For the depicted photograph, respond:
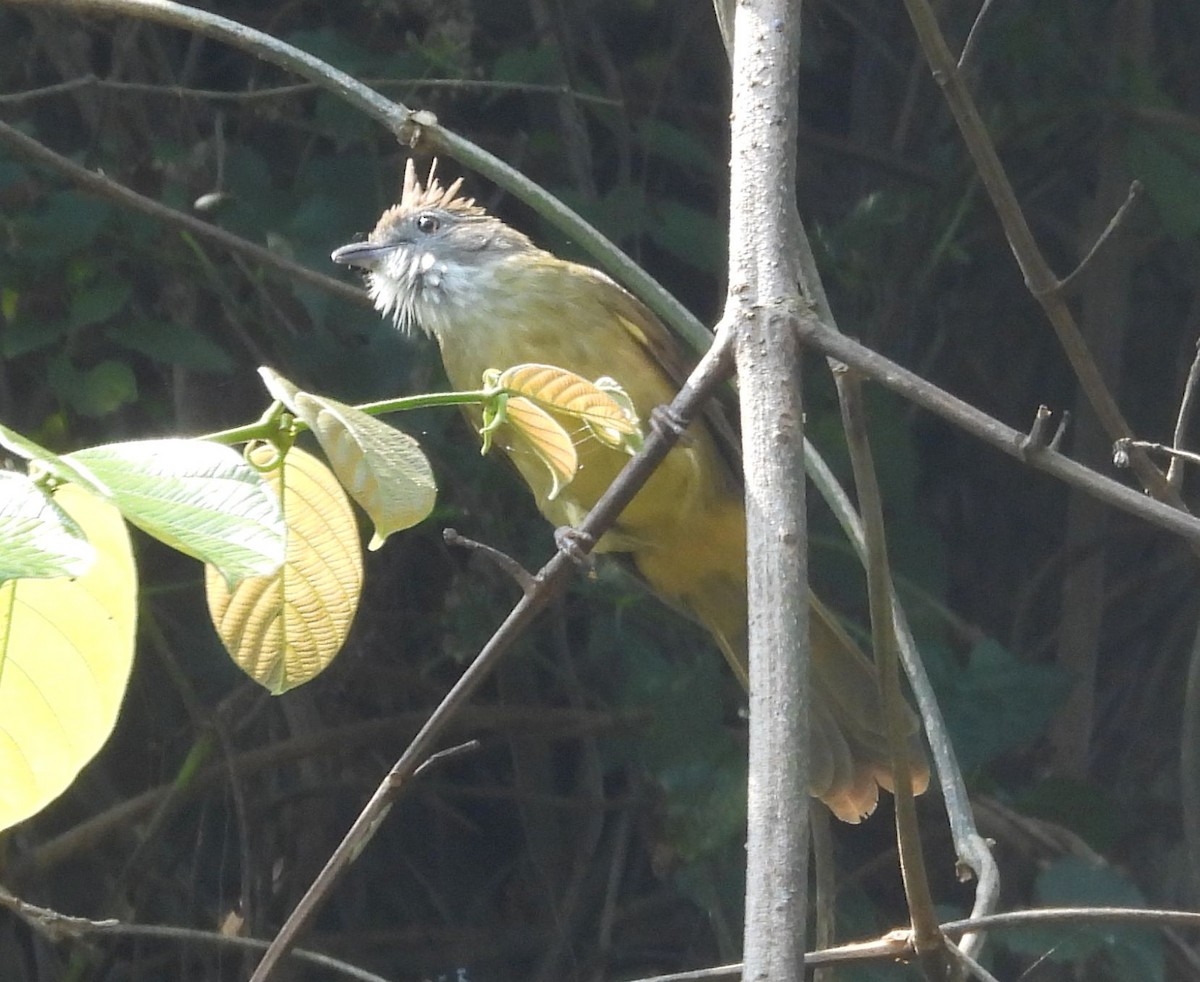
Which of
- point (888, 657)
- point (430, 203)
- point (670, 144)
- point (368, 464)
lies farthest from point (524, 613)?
point (670, 144)

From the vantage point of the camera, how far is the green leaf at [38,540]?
84 cm

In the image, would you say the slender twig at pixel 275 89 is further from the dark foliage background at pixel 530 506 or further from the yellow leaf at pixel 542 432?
the yellow leaf at pixel 542 432

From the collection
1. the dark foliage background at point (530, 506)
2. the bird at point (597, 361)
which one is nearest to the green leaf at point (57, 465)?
the bird at point (597, 361)

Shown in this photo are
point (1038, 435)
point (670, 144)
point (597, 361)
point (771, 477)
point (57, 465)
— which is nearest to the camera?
point (57, 465)

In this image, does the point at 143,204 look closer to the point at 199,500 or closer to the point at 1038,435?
the point at 1038,435

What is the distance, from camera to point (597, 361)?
354 cm

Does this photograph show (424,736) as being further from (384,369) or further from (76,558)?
(384,369)

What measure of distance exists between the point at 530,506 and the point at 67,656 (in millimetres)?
2917

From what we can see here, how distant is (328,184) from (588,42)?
832mm

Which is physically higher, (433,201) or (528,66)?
(528,66)

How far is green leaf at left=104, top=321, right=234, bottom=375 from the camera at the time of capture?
11.9 feet

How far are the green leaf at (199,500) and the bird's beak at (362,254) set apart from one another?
2683mm

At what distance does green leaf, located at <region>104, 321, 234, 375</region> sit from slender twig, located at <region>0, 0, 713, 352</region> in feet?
4.75

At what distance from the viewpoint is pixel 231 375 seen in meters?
3.99
